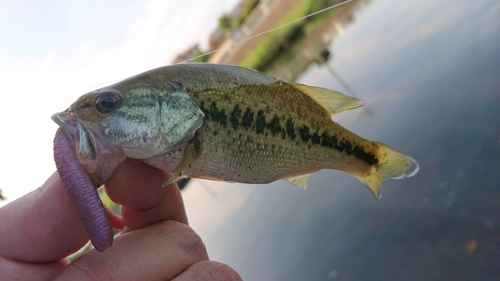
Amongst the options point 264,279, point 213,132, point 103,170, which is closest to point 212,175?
point 213,132

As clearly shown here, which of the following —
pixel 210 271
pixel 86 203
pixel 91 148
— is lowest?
pixel 210 271

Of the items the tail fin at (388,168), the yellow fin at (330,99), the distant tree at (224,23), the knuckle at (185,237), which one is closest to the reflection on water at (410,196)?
the tail fin at (388,168)

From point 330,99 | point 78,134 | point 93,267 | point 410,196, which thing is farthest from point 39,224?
point 410,196

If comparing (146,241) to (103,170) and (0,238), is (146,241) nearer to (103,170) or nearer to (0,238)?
(103,170)

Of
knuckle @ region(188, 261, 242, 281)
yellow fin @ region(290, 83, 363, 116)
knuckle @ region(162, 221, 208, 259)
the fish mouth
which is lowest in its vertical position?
knuckle @ region(188, 261, 242, 281)

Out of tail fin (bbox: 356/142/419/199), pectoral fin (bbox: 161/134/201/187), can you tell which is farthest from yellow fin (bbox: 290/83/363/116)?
pectoral fin (bbox: 161/134/201/187)

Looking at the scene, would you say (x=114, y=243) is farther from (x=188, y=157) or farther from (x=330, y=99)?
(x=330, y=99)

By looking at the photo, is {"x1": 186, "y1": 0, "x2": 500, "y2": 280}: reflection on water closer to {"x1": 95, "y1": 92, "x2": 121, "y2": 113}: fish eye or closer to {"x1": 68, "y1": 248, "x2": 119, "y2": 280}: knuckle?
{"x1": 68, "y1": 248, "x2": 119, "y2": 280}: knuckle
